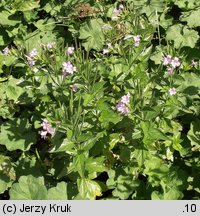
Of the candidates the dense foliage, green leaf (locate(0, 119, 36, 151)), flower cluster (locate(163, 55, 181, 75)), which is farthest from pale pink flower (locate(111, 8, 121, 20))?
green leaf (locate(0, 119, 36, 151))

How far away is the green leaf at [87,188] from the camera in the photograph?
239 centimetres

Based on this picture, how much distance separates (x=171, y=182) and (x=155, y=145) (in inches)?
10.4

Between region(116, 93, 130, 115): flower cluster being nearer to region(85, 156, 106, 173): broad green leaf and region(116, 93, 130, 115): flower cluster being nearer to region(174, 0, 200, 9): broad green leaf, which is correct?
region(85, 156, 106, 173): broad green leaf

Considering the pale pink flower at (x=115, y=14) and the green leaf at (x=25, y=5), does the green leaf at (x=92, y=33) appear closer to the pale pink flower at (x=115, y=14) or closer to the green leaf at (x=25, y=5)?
the pale pink flower at (x=115, y=14)

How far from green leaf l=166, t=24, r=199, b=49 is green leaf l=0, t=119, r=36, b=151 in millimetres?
1394

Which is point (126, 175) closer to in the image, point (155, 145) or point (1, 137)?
point (155, 145)

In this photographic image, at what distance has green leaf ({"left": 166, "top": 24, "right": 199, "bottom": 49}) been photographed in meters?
3.38

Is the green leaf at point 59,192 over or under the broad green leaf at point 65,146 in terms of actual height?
under

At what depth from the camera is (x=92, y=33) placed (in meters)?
3.48

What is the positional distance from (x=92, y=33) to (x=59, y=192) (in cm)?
152

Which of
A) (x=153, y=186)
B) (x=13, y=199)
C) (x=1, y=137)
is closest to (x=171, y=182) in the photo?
(x=153, y=186)

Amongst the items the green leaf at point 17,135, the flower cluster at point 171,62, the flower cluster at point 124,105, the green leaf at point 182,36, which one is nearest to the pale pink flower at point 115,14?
the green leaf at point 182,36

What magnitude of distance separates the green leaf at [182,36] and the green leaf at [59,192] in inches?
62.8

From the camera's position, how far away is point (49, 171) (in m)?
2.93
